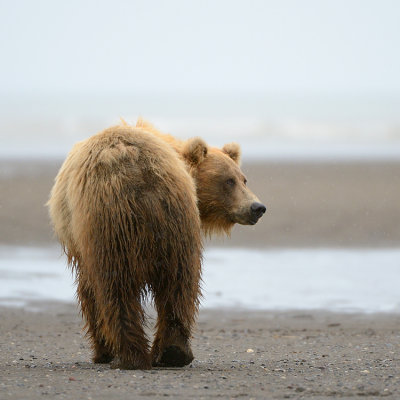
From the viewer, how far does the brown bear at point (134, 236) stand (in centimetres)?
569

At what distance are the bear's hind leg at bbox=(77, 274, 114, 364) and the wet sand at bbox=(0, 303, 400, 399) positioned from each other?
0.12m

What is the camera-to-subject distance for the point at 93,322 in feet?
21.1

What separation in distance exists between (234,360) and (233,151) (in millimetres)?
1634

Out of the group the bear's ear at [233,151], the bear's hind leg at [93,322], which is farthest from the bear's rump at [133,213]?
the bear's ear at [233,151]

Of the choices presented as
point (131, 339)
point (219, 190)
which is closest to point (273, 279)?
point (219, 190)

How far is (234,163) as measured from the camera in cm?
676

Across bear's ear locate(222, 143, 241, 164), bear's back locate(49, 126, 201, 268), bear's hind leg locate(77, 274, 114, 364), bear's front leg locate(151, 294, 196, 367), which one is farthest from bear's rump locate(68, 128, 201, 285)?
bear's ear locate(222, 143, 241, 164)

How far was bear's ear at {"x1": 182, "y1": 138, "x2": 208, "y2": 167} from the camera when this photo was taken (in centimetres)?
641

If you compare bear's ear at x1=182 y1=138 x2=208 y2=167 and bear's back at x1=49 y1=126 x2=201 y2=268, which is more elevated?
bear's ear at x1=182 y1=138 x2=208 y2=167

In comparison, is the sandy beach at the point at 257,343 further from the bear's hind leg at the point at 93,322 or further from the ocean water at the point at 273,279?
the ocean water at the point at 273,279

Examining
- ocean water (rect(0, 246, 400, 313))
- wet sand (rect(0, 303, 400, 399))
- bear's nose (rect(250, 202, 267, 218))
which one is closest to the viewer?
wet sand (rect(0, 303, 400, 399))

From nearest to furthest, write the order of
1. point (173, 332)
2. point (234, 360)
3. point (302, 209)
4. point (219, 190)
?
point (173, 332) → point (219, 190) → point (234, 360) → point (302, 209)

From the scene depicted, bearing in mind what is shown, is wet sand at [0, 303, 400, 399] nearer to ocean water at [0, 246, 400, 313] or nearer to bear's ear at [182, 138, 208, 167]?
ocean water at [0, 246, 400, 313]

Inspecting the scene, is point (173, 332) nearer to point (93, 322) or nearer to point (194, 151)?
point (93, 322)
